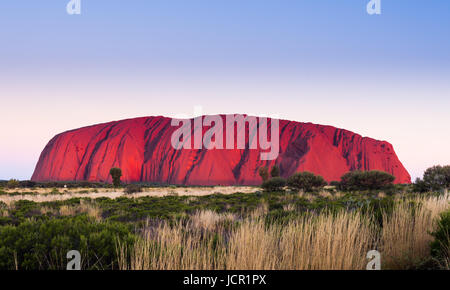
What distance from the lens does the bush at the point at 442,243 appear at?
464cm

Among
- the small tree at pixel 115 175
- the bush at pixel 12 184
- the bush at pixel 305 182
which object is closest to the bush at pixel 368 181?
the bush at pixel 305 182

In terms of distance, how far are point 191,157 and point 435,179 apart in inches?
2314

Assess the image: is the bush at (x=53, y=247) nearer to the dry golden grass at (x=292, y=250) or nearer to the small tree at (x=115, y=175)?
the dry golden grass at (x=292, y=250)

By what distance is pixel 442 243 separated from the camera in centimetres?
479

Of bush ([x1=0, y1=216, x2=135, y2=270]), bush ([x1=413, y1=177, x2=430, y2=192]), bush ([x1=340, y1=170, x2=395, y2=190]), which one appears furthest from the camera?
bush ([x1=340, y1=170, x2=395, y2=190])

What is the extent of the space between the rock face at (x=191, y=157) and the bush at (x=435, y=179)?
48.3m

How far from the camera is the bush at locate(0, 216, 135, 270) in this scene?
4230 millimetres

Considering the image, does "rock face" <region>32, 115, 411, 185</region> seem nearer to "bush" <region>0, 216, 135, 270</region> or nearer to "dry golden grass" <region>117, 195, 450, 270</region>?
"dry golden grass" <region>117, 195, 450, 270</region>

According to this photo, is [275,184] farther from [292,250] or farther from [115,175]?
[115,175]

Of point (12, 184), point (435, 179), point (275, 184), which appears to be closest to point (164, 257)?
point (435, 179)

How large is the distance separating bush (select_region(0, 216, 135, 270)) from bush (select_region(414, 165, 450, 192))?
64.8 ft

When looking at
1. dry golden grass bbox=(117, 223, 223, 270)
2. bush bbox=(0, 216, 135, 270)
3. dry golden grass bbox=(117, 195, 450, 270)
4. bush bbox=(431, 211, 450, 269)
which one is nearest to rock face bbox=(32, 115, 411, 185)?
dry golden grass bbox=(117, 195, 450, 270)

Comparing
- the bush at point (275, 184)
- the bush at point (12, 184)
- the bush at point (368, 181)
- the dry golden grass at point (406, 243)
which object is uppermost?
the dry golden grass at point (406, 243)
